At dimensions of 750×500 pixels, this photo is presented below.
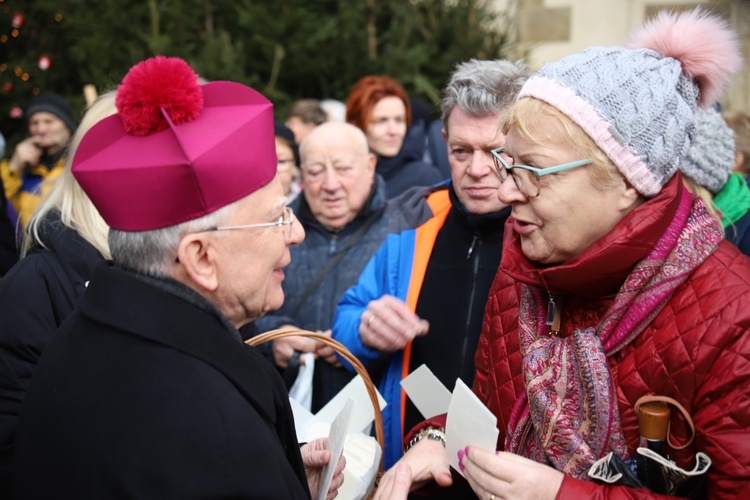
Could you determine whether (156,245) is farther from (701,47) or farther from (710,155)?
(710,155)

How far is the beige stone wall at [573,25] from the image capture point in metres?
8.00

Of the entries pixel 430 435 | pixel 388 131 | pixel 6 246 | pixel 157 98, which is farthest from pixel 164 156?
pixel 6 246

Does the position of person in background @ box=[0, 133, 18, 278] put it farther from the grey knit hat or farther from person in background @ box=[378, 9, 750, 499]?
the grey knit hat

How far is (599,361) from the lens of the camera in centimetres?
168

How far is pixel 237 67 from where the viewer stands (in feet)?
25.3

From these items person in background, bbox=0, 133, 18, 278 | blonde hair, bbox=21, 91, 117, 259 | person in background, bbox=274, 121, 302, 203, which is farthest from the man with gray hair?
person in background, bbox=0, 133, 18, 278

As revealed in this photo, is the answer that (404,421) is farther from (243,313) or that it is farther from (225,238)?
(225,238)

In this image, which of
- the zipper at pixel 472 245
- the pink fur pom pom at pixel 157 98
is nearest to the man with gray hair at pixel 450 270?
the zipper at pixel 472 245

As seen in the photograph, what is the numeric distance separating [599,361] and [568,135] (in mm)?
543

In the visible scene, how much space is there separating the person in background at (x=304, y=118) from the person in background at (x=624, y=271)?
436cm

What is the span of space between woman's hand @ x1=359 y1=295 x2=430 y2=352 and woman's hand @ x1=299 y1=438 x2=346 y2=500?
0.56m

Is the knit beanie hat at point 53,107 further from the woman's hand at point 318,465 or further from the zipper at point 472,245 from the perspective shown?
the woman's hand at point 318,465

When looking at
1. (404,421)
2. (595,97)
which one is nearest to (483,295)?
(404,421)

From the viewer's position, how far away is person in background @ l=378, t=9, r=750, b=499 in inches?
62.2
